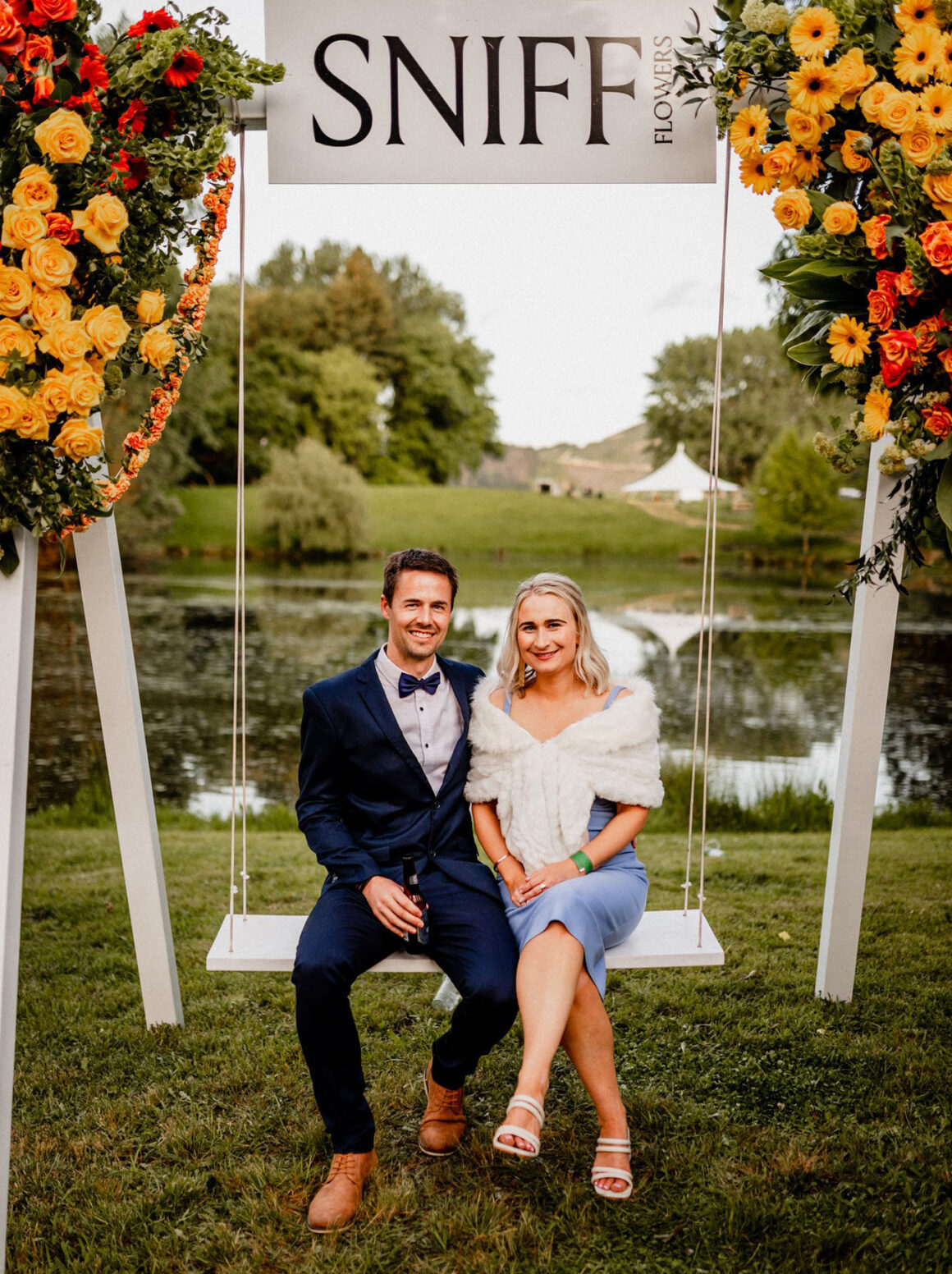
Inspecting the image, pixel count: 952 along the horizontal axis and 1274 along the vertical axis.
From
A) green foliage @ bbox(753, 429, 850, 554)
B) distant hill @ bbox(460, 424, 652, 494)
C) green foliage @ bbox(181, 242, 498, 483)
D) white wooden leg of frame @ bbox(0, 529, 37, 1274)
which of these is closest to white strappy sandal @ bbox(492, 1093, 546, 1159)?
white wooden leg of frame @ bbox(0, 529, 37, 1274)

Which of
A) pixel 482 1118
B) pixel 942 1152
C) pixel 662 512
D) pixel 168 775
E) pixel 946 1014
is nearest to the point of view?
pixel 942 1152

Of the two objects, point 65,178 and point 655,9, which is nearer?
point 65,178

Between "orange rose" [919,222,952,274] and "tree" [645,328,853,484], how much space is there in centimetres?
2338

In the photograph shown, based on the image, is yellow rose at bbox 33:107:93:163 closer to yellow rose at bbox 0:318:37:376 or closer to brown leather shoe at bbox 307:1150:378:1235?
yellow rose at bbox 0:318:37:376

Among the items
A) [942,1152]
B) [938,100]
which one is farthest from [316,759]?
[938,100]

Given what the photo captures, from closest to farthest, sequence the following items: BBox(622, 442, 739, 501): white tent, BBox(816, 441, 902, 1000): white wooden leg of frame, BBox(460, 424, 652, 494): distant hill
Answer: BBox(816, 441, 902, 1000): white wooden leg of frame → BBox(622, 442, 739, 501): white tent → BBox(460, 424, 652, 494): distant hill

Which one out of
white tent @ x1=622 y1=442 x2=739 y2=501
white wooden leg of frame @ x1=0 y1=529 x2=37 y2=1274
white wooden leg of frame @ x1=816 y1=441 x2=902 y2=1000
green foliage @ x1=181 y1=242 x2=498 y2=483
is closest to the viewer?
white wooden leg of frame @ x1=0 y1=529 x2=37 y2=1274

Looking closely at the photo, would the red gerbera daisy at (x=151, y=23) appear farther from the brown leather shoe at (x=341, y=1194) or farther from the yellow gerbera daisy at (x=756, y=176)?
the brown leather shoe at (x=341, y=1194)

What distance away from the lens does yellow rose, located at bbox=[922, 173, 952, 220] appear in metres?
2.28

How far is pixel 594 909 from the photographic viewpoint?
107 inches

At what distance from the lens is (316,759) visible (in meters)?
3.00

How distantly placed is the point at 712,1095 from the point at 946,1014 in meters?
0.98

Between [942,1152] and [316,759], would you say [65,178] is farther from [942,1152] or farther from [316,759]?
[942,1152]

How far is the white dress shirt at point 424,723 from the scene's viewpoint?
3.04 metres
